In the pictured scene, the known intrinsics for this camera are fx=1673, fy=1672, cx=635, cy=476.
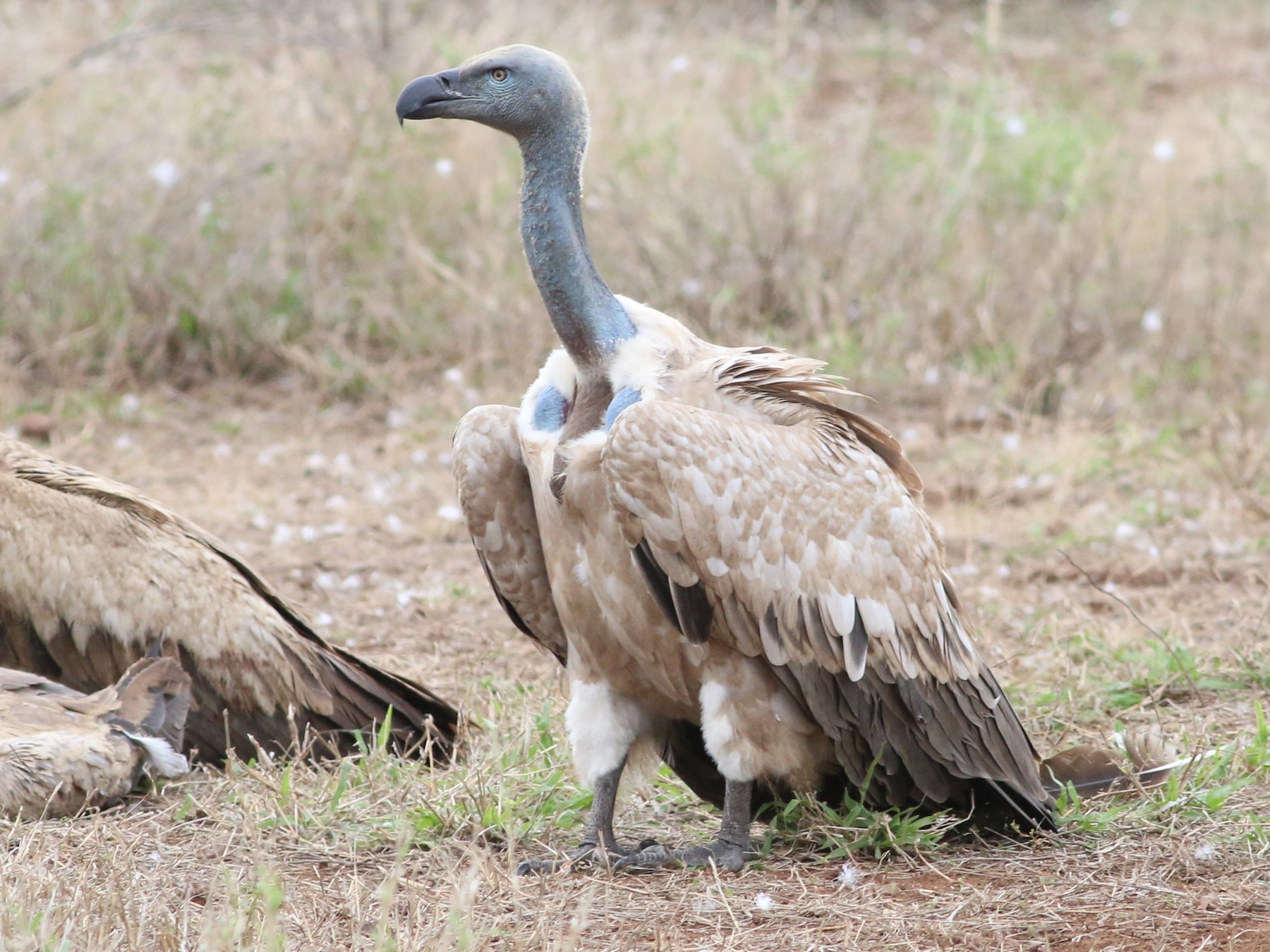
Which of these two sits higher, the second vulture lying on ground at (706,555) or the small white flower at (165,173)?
the small white flower at (165,173)

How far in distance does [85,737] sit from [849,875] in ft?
5.67

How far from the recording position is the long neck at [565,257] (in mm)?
3422

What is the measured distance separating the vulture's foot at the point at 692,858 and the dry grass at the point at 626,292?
55 mm

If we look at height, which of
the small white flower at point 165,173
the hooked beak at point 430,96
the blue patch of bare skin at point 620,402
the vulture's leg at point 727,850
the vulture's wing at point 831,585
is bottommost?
the vulture's leg at point 727,850

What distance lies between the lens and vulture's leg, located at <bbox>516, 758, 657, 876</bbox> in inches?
134

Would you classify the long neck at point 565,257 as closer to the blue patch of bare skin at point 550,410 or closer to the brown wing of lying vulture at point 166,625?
the blue patch of bare skin at point 550,410

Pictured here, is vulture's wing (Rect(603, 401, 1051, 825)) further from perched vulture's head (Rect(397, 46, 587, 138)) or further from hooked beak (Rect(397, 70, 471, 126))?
hooked beak (Rect(397, 70, 471, 126))

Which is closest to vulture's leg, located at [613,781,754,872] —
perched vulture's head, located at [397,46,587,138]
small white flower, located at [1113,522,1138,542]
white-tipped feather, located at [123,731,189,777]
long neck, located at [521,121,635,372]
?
long neck, located at [521,121,635,372]

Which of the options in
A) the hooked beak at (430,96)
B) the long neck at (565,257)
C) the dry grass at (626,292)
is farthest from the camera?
the dry grass at (626,292)

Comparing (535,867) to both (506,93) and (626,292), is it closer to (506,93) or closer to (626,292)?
(506,93)

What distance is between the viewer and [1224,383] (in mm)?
7141

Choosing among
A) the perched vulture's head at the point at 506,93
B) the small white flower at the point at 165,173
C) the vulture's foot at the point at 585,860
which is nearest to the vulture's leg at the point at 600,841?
the vulture's foot at the point at 585,860

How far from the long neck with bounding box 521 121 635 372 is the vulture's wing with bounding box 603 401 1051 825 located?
1.09 ft

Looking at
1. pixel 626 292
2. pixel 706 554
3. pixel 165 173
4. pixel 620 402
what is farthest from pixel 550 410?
pixel 165 173
